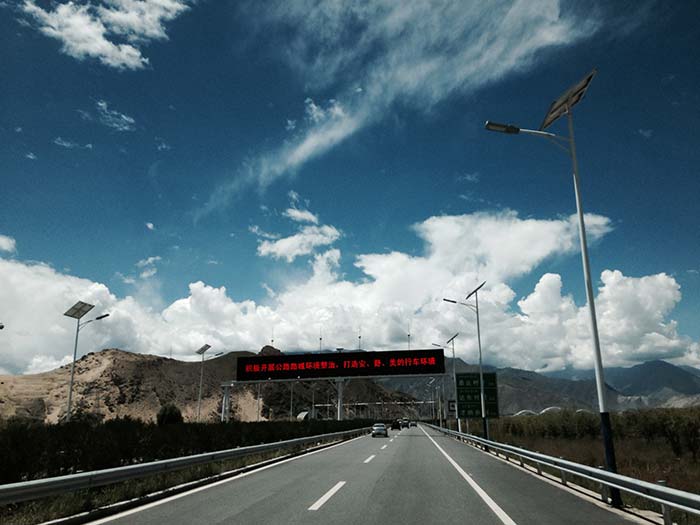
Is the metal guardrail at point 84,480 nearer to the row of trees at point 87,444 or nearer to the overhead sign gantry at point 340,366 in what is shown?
the row of trees at point 87,444

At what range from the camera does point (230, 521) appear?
757 centimetres

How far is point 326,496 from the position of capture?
1000cm

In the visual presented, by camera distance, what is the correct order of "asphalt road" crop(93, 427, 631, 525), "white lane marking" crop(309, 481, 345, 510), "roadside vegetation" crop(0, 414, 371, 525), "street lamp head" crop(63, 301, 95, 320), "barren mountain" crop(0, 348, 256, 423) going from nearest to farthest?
"asphalt road" crop(93, 427, 631, 525) → "roadside vegetation" crop(0, 414, 371, 525) → "white lane marking" crop(309, 481, 345, 510) → "street lamp head" crop(63, 301, 95, 320) → "barren mountain" crop(0, 348, 256, 423)

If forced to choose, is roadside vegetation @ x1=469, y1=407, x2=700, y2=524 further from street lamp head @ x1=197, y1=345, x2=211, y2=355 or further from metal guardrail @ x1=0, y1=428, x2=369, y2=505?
street lamp head @ x1=197, y1=345, x2=211, y2=355

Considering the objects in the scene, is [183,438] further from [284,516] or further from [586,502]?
[586,502]

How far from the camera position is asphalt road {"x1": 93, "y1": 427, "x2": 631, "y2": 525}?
782cm

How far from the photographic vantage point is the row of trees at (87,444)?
32.3 feet

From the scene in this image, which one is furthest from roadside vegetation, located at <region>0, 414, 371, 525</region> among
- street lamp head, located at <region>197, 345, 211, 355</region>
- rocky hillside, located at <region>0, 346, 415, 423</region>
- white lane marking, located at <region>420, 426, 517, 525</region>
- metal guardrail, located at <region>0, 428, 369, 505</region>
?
rocky hillside, located at <region>0, 346, 415, 423</region>

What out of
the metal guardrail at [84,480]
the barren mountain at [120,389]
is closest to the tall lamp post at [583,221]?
the metal guardrail at [84,480]

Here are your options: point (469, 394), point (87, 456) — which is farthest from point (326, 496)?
point (469, 394)

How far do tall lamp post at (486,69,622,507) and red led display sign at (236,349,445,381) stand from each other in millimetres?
41208

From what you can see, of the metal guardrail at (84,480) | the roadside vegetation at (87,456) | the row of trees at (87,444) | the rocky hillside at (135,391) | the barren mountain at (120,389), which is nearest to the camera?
the metal guardrail at (84,480)

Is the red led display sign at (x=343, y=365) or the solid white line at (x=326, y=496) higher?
the red led display sign at (x=343, y=365)

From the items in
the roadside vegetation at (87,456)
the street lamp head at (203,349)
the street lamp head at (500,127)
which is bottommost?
the roadside vegetation at (87,456)
